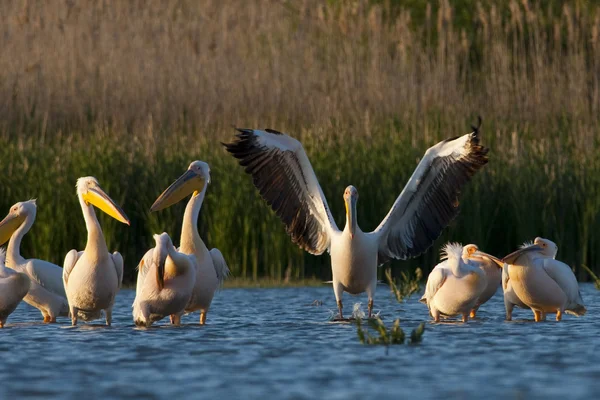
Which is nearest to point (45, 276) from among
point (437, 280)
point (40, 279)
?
point (40, 279)

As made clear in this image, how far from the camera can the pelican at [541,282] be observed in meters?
8.81

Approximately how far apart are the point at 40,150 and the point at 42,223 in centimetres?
111

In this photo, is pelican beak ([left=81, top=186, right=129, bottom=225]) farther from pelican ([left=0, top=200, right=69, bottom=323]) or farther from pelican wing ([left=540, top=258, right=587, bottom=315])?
pelican wing ([left=540, top=258, right=587, bottom=315])

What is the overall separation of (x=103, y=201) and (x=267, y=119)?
5.91 metres

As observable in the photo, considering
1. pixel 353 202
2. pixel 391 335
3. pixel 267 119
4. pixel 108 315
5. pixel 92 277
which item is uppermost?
pixel 267 119

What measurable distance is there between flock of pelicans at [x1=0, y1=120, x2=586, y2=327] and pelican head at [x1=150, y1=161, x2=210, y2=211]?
1 cm

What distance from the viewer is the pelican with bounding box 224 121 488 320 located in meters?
9.41

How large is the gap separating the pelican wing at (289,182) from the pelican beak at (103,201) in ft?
3.40

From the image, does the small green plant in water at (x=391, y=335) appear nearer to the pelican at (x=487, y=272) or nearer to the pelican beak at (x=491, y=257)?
the pelican beak at (x=491, y=257)

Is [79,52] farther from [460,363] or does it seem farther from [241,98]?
[460,363]

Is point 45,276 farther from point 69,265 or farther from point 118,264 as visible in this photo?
point 118,264

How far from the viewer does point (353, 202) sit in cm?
945

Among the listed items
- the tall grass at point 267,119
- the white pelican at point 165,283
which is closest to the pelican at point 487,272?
the white pelican at point 165,283

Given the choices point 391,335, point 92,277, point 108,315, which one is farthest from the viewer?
point 108,315
